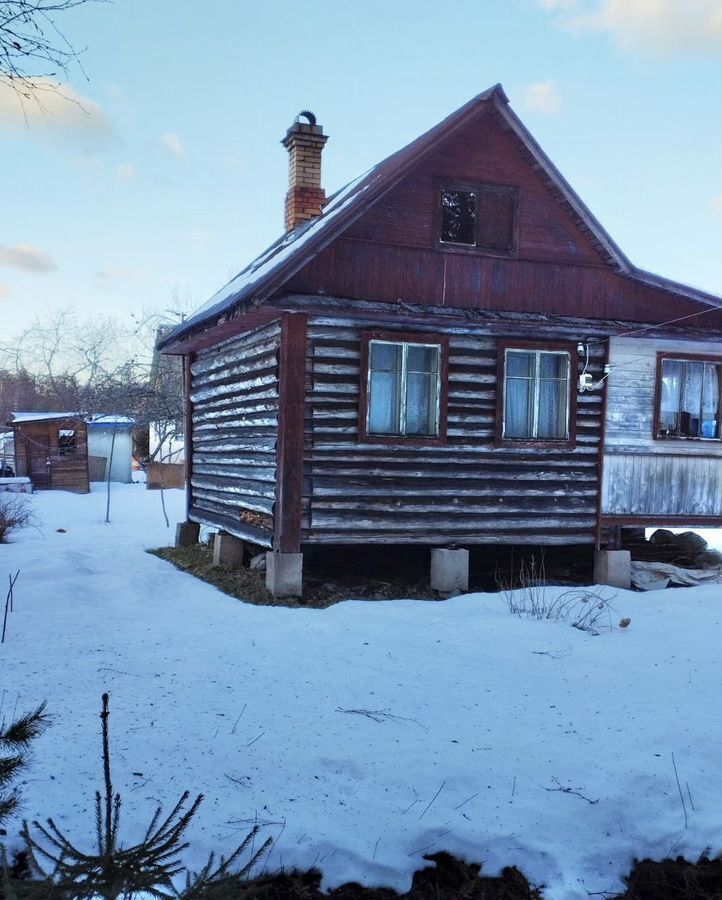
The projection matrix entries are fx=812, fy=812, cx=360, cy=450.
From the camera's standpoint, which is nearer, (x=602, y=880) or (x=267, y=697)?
(x=602, y=880)

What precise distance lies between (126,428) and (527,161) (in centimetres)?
2346

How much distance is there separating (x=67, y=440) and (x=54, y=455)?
1116 mm

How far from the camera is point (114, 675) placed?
6.27 m

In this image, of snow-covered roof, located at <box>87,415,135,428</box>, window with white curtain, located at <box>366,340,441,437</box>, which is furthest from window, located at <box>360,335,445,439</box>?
snow-covered roof, located at <box>87,415,135,428</box>

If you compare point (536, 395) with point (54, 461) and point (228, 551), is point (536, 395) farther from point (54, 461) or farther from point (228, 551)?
point (54, 461)

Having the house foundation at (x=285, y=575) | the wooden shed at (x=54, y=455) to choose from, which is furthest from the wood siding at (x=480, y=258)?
the wooden shed at (x=54, y=455)

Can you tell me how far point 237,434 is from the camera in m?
11.9

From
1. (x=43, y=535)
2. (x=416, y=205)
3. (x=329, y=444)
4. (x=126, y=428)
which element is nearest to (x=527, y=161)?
(x=416, y=205)

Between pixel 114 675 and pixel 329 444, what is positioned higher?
pixel 329 444

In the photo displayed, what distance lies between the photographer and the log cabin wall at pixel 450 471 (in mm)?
10086

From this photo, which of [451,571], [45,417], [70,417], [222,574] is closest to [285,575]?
[222,574]

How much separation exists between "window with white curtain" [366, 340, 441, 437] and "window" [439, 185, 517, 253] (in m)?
1.50

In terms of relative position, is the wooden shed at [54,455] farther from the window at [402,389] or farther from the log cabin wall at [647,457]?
the log cabin wall at [647,457]

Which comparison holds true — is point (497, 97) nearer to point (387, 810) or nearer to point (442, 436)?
point (442, 436)
